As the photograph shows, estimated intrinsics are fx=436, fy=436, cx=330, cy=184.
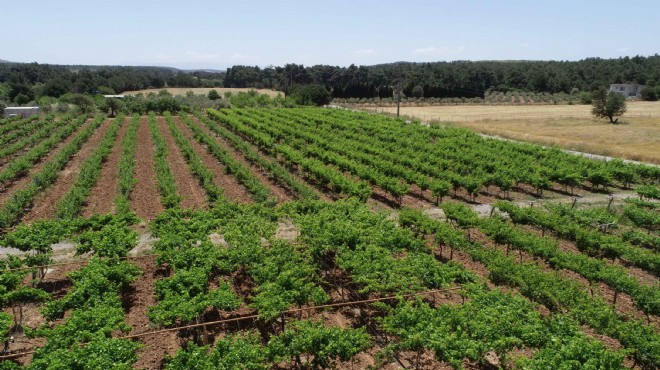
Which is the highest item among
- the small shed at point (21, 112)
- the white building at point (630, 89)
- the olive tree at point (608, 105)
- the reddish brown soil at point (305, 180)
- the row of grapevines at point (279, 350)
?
the white building at point (630, 89)

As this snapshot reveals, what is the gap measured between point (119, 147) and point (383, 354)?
115 ft

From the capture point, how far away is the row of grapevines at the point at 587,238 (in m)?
15.8

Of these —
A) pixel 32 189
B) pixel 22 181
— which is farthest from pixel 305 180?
pixel 22 181

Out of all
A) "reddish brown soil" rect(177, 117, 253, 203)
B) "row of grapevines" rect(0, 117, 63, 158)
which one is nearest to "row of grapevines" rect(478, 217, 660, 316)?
"reddish brown soil" rect(177, 117, 253, 203)

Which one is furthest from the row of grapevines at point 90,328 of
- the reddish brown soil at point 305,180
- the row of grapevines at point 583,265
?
the reddish brown soil at point 305,180

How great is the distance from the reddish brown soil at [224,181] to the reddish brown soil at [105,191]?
5893mm

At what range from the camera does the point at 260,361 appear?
9.34 meters

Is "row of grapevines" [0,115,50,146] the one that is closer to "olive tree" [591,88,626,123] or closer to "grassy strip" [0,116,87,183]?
"grassy strip" [0,116,87,183]

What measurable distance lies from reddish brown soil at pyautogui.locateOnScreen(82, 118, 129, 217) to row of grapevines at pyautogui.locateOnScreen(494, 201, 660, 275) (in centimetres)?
1997

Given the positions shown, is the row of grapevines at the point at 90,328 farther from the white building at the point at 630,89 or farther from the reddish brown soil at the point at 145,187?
the white building at the point at 630,89

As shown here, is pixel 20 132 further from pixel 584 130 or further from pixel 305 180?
pixel 584 130

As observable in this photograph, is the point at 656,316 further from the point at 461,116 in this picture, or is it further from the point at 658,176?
the point at 461,116

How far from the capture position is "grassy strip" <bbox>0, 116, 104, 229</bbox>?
64.8ft

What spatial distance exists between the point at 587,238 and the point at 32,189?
26378mm
